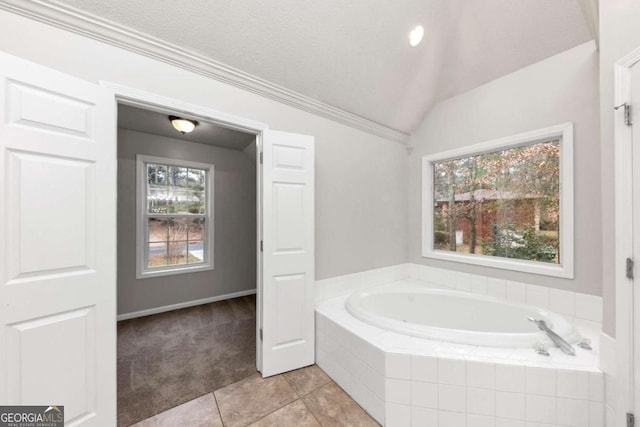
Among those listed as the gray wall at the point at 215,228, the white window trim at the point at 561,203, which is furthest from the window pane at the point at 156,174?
the white window trim at the point at 561,203

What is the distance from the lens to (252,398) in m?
1.71

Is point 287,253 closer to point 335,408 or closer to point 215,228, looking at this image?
point 335,408

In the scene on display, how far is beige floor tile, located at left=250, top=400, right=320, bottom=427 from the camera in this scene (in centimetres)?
149

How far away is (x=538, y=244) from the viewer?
2201 millimetres

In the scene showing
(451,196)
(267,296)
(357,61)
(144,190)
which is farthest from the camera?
(144,190)

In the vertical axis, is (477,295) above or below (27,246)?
below

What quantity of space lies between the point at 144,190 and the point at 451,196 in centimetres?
396

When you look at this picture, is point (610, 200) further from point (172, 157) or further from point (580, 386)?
point (172, 157)

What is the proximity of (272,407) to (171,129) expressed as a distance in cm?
321

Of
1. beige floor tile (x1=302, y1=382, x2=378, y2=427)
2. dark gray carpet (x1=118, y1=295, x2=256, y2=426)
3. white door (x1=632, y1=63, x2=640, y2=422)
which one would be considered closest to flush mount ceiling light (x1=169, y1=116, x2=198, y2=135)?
dark gray carpet (x1=118, y1=295, x2=256, y2=426)

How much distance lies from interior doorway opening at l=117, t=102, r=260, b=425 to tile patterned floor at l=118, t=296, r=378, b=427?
0.5 inches

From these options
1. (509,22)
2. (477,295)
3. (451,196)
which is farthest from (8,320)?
(509,22)

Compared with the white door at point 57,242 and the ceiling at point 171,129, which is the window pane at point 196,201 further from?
the white door at point 57,242

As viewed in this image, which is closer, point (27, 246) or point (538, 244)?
point (27, 246)
